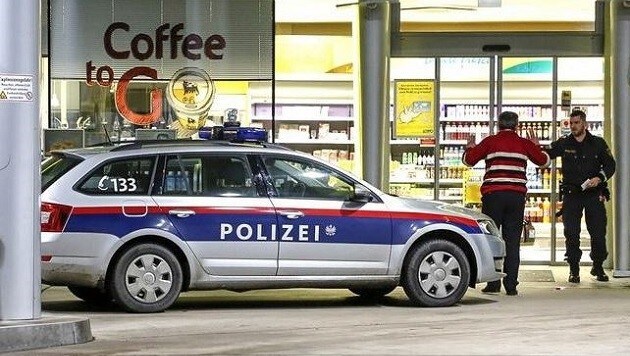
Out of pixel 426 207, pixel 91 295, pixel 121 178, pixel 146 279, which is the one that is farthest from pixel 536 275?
pixel 121 178

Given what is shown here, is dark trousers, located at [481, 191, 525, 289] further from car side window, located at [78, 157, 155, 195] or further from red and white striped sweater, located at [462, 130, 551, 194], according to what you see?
car side window, located at [78, 157, 155, 195]

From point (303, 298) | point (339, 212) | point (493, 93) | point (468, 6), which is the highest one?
point (468, 6)

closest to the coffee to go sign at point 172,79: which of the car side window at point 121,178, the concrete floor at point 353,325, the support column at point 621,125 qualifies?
the concrete floor at point 353,325

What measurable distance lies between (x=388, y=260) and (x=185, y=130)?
564 centimetres

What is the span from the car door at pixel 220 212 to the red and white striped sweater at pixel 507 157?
2.90 m

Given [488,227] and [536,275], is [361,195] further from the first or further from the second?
[536,275]

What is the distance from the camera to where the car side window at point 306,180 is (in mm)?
12281

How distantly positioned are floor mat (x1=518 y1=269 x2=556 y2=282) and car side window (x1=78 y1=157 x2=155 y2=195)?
5.59m

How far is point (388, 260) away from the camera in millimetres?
12367

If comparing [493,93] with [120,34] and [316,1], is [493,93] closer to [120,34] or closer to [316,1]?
[316,1]

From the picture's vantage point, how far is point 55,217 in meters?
11.6

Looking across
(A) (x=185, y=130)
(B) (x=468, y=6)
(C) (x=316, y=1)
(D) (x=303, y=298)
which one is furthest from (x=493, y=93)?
(D) (x=303, y=298)

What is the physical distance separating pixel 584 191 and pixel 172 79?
5.42m

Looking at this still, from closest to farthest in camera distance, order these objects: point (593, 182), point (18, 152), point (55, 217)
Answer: point (18, 152), point (55, 217), point (593, 182)
